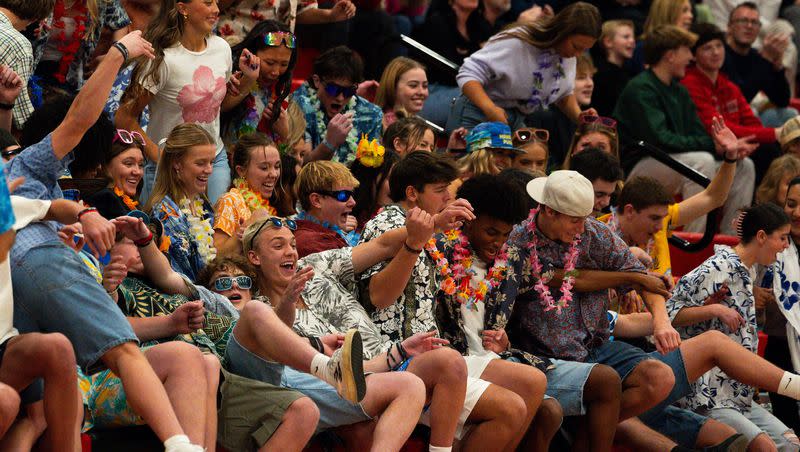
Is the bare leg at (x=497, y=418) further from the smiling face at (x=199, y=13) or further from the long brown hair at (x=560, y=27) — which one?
the long brown hair at (x=560, y=27)

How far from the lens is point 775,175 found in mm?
7680

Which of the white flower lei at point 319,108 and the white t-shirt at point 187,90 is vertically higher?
the white t-shirt at point 187,90

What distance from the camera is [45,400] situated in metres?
4.21

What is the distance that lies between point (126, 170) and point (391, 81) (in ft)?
8.50

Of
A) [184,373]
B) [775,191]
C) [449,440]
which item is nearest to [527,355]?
[449,440]

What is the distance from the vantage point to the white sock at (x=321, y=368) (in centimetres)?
459

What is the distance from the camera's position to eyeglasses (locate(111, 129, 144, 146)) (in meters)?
5.56

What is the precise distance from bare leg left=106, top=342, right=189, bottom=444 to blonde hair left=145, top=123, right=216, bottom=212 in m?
1.46

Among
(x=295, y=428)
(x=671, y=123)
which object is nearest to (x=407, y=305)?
(x=295, y=428)

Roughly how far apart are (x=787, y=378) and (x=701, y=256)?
7.14ft

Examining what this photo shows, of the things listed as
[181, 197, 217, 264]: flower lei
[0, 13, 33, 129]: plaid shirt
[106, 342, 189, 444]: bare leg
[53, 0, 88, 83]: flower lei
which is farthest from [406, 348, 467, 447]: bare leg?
[53, 0, 88, 83]: flower lei

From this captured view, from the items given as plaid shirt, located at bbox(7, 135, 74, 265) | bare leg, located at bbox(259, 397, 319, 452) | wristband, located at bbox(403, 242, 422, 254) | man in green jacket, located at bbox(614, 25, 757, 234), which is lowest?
man in green jacket, located at bbox(614, 25, 757, 234)

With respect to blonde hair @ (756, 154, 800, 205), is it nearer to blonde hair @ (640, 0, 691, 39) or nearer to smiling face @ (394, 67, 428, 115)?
smiling face @ (394, 67, 428, 115)

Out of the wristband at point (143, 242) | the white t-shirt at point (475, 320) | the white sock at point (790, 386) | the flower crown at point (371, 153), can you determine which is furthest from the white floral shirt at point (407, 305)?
the white sock at point (790, 386)
